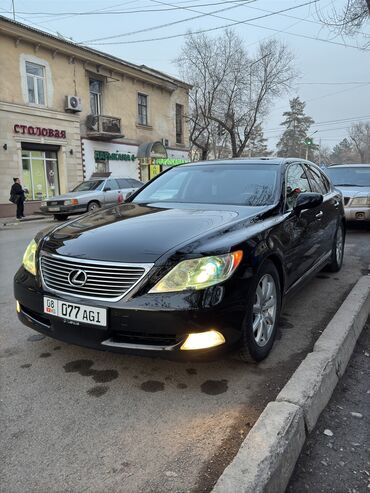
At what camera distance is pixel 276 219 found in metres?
3.50

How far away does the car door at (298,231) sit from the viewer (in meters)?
3.65

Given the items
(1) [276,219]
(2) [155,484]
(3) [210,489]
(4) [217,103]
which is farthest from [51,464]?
(4) [217,103]

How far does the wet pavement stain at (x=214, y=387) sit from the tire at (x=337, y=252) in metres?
3.21

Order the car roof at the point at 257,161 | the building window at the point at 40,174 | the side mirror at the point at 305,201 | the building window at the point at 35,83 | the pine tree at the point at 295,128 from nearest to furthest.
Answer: the side mirror at the point at 305,201 → the car roof at the point at 257,161 → the building window at the point at 35,83 → the building window at the point at 40,174 → the pine tree at the point at 295,128

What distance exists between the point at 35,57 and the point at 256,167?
750 inches

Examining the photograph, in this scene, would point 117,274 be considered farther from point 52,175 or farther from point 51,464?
point 52,175

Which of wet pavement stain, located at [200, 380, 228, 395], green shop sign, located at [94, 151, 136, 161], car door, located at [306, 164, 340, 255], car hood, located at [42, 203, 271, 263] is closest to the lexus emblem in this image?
car hood, located at [42, 203, 271, 263]

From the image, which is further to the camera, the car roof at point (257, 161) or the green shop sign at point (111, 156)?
the green shop sign at point (111, 156)

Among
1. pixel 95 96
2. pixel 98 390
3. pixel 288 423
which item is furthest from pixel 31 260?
pixel 95 96

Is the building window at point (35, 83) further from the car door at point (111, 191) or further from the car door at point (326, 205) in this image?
the car door at point (326, 205)

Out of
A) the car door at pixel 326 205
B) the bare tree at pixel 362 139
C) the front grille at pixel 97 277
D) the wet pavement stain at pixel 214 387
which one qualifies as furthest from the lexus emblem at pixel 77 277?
the bare tree at pixel 362 139

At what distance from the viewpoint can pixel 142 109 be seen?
89.7ft

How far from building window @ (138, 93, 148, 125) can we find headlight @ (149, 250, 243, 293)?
84.4 ft

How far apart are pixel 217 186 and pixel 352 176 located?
7.60m
